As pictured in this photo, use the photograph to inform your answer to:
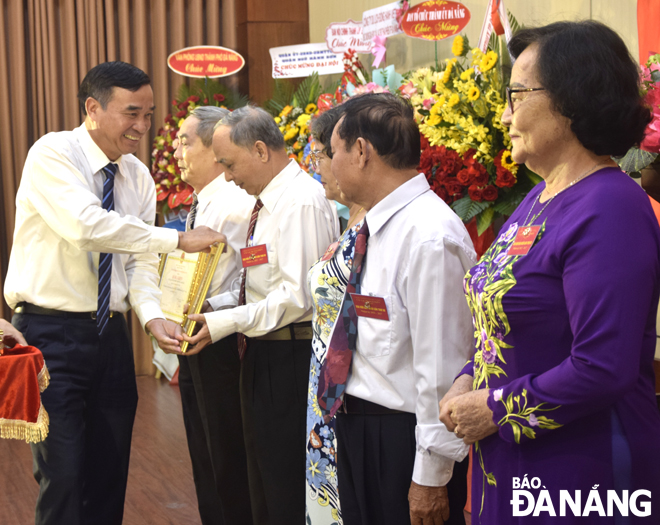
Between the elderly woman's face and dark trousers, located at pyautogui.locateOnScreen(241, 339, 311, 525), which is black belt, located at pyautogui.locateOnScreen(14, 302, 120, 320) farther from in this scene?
the elderly woman's face

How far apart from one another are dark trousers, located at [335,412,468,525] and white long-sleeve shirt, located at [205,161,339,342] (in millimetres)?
728

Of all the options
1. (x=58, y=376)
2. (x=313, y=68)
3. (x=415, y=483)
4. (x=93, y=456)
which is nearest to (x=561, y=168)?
(x=415, y=483)

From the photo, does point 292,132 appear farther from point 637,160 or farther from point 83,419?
point 637,160

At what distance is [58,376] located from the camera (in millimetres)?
2389

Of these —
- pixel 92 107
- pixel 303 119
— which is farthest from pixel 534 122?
pixel 303 119

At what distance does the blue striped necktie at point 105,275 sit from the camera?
97.5 inches

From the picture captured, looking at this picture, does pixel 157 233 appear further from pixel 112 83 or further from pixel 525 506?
pixel 525 506

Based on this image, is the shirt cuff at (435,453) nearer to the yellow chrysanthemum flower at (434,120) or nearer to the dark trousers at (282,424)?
the dark trousers at (282,424)

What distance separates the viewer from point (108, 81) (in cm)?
261

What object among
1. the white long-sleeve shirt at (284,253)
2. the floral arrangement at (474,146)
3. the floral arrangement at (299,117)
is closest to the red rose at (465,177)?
the floral arrangement at (474,146)

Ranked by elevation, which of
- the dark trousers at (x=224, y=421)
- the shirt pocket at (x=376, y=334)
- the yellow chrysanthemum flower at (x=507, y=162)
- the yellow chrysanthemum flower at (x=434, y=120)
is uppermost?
the yellow chrysanthemum flower at (x=434, y=120)

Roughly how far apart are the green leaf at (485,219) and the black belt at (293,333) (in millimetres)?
721

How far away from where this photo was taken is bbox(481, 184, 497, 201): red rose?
A: 2.46 meters

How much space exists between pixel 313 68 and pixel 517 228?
3.82 m
